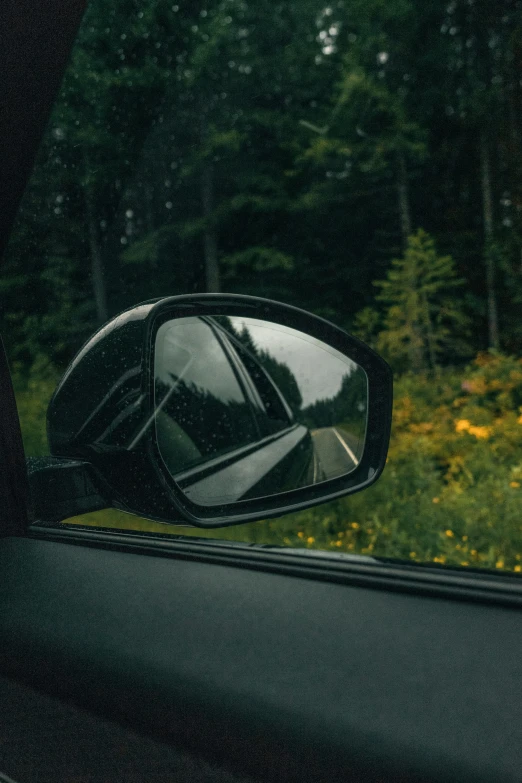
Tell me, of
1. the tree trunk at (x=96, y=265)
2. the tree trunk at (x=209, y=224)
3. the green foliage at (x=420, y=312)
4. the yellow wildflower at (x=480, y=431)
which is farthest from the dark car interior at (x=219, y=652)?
the tree trunk at (x=209, y=224)

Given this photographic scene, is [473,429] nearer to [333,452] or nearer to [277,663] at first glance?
[333,452]

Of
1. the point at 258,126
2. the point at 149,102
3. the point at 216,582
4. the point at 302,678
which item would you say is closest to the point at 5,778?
the point at 216,582

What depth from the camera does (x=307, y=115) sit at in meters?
9.55

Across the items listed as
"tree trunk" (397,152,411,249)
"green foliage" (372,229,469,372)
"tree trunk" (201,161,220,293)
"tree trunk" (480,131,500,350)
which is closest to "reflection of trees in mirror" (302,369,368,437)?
"green foliage" (372,229,469,372)

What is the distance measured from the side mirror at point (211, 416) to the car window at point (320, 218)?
3 centimetres

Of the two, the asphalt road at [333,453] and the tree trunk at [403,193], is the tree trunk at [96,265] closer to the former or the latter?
the asphalt road at [333,453]

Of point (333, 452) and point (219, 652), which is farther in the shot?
point (333, 452)

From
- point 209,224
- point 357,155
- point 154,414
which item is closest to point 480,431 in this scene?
point 154,414

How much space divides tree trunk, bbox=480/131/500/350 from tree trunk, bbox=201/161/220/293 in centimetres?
279

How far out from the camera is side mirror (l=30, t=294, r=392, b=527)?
140 centimetres

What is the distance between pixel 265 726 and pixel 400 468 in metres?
3.75

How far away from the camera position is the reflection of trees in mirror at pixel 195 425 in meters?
1.50

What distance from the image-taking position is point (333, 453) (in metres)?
1.86

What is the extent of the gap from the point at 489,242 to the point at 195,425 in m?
7.45
